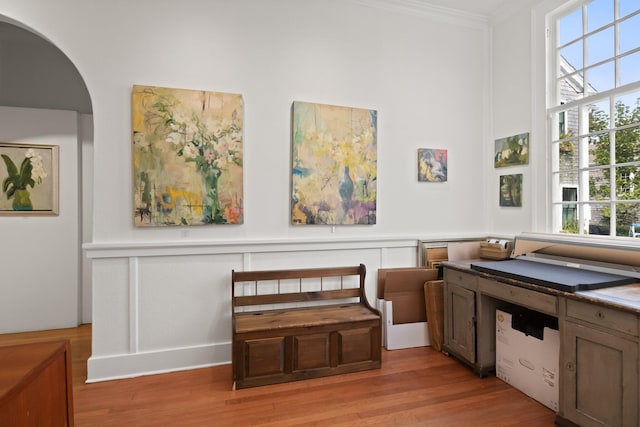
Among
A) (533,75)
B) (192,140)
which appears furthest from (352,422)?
(533,75)

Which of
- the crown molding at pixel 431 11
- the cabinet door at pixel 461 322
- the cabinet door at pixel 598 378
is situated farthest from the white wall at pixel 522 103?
the cabinet door at pixel 598 378

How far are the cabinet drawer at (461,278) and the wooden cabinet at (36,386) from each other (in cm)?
275

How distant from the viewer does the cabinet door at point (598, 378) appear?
182 cm

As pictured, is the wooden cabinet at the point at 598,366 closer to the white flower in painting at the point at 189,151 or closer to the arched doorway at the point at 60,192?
the white flower in painting at the point at 189,151

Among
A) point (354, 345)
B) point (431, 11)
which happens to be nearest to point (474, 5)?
point (431, 11)

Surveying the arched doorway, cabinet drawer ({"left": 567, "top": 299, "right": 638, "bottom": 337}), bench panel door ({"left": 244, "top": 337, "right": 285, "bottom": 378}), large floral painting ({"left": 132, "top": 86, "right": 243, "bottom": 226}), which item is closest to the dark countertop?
cabinet drawer ({"left": 567, "top": 299, "right": 638, "bottom": 337})

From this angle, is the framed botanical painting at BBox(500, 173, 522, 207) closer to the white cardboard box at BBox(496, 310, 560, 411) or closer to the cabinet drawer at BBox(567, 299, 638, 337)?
the white cardboard box at BBox(496, 310, 560, 411)

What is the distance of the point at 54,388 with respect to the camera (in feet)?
4.79

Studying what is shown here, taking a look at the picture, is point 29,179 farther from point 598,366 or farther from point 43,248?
point 598,366

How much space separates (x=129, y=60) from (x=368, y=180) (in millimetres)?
2314

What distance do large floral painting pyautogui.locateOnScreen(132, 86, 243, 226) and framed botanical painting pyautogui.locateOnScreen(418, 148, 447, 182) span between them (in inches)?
73.1

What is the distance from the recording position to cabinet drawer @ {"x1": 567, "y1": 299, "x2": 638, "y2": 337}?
5.90 ft

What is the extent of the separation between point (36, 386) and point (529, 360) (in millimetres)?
2897

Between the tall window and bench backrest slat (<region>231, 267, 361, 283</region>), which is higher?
the tall window
